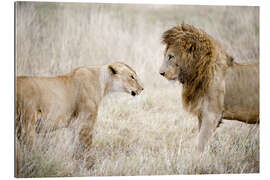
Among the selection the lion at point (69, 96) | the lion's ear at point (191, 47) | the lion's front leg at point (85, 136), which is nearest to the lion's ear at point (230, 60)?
the lion's ear at point (191, 47)

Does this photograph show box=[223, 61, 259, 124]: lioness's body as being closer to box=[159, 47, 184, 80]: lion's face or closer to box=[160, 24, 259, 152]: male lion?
box=[160, 24, 259, 152]: male lion

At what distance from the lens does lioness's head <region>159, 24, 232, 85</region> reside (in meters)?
4.33

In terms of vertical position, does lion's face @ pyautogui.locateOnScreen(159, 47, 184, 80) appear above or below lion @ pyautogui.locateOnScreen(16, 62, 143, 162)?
above

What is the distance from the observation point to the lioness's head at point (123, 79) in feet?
14.4

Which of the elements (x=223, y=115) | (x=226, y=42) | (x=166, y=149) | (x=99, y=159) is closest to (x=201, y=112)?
(x=223, y=115)

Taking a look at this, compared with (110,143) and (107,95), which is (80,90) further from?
(110,143)

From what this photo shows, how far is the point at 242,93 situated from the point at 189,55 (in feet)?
2.16

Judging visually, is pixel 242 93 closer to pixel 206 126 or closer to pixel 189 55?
pixel 206 126

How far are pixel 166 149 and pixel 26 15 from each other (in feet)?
6.10

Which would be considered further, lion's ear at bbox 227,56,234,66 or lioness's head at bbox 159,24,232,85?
lion's ear at bbox 227,56,234,66

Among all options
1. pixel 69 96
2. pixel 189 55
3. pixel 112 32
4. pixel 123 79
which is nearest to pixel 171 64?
pixel 189 55

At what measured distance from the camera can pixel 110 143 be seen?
4418 mm

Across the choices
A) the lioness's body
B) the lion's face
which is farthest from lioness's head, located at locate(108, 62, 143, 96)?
the lioness's body

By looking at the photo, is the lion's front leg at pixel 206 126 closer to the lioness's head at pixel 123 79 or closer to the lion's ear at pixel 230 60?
the lion's ear at pixel 230 60
